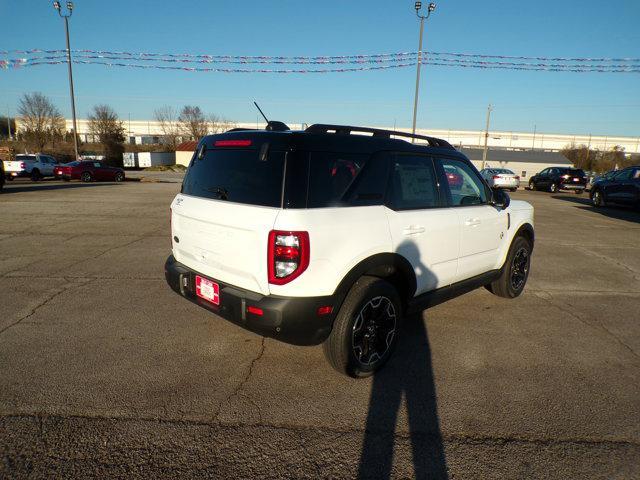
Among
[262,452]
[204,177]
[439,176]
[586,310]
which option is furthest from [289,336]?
[586,310]

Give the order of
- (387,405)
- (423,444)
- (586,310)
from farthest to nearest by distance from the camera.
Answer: (586,310), (387,405), (423,444)

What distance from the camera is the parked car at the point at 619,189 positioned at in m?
14.3

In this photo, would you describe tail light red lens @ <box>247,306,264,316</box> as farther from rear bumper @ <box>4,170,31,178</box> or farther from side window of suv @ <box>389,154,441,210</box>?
rear bumper @ <box>4,170,31,178</box>

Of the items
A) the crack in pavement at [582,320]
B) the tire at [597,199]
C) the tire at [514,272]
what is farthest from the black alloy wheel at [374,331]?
the tire at [597,199]

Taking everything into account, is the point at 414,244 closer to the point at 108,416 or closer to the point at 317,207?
the point at 317,207

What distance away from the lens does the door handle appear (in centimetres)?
319

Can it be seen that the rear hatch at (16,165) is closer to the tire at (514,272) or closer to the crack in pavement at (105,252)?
the crack in pavement at (105,252)

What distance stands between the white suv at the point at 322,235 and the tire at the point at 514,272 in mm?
1287

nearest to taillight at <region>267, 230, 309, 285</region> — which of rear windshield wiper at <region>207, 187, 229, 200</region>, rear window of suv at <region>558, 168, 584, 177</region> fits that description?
rear windshield wiper at <region>207, 187, 229, 200</region>

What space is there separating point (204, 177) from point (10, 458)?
2.24 meters

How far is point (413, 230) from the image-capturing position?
326 cm

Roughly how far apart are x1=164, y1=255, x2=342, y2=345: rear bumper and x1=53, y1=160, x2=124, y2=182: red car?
27.4 m

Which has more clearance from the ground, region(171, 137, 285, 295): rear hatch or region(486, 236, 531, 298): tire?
region(171, 137, 285, 295): rear hatch

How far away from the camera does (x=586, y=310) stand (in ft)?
15.6
